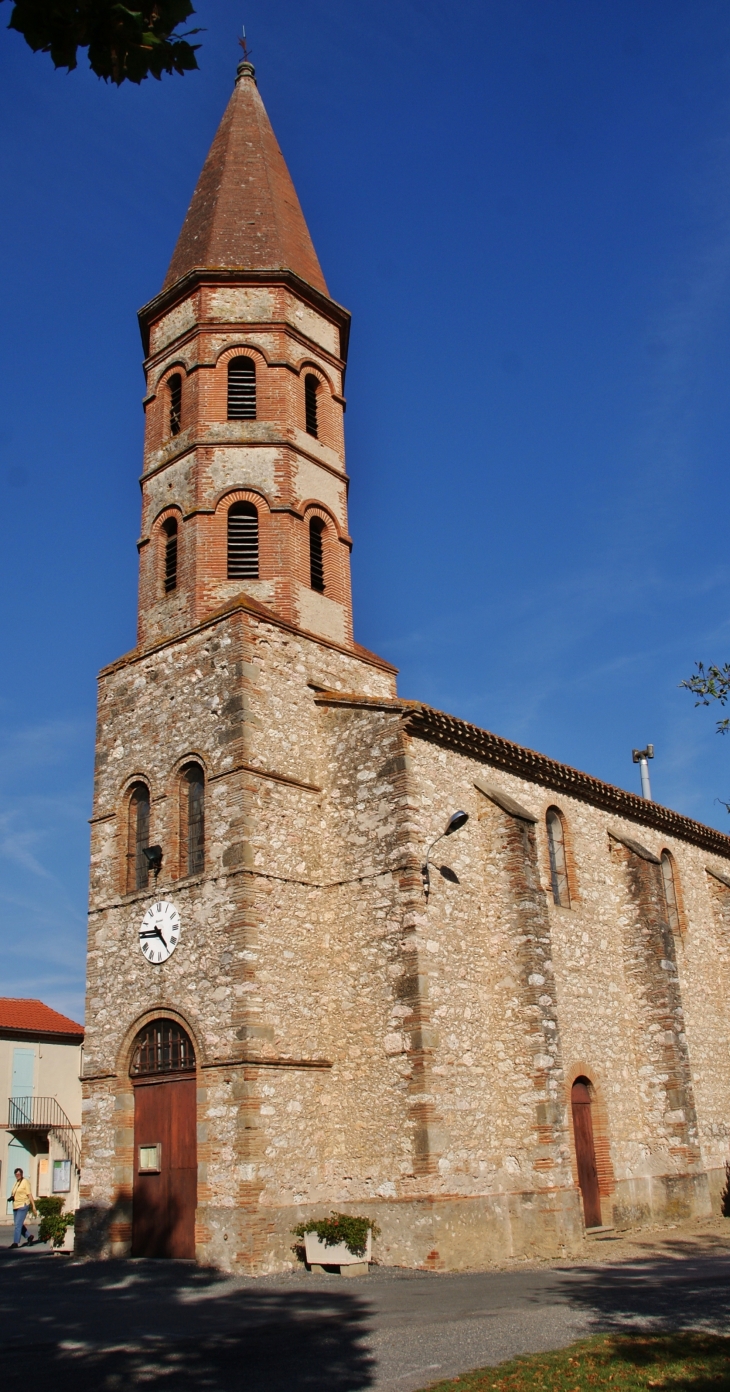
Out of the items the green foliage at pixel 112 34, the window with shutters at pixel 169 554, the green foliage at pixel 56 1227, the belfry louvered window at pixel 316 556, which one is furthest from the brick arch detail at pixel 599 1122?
the green foliage at pixel 112 34

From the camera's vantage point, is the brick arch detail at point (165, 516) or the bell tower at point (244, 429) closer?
the bell tower at point (244, 429)

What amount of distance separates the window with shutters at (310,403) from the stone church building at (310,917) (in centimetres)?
4

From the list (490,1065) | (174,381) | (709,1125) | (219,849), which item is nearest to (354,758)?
(219,849)

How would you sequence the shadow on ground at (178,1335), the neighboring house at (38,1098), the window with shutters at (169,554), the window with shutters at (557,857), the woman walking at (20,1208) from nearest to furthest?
the shadow on ground at (178,1335) < the window with shutters at (169,554) < the window with shutters at (557,857) < the woman walking at (20,1208) < the neighboring house at (38,1098)

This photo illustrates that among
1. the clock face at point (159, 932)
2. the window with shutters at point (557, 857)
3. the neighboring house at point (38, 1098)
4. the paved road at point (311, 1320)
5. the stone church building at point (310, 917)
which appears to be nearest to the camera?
the paved road at point (311, 1320)

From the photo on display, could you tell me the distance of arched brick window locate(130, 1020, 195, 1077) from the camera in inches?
594

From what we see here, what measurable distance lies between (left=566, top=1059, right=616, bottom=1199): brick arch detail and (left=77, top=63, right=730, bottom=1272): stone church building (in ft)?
0.19

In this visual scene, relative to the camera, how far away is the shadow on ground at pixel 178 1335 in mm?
8070

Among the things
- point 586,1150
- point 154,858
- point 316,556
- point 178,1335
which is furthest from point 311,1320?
point 316,556

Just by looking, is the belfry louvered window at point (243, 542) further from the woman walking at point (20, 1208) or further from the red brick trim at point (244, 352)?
the woman walking at point (20, 1208)

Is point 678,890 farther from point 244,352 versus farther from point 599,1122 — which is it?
point 244,352

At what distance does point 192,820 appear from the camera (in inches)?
646

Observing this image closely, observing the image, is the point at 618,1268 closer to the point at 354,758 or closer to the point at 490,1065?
the point at 490,1065

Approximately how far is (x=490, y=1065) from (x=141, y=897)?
19.4 feet
